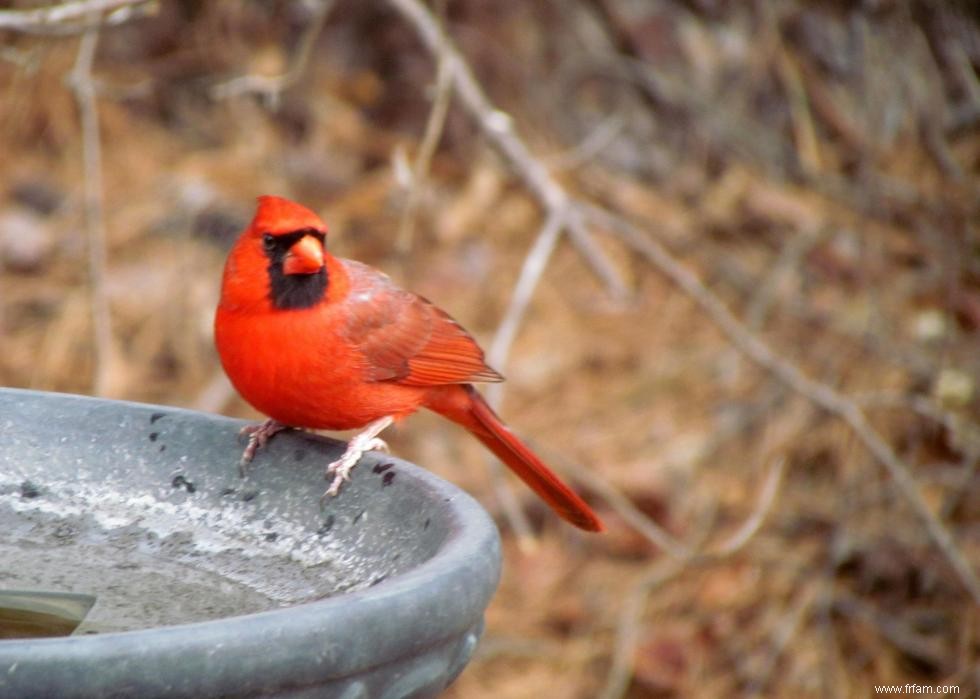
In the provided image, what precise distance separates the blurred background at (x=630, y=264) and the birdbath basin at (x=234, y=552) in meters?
1.53

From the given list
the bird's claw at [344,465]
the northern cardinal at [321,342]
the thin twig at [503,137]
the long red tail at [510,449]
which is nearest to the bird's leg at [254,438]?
the northern cardinal at [321,342]

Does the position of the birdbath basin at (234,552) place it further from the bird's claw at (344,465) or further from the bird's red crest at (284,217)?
the bird's red crest at (284,217)

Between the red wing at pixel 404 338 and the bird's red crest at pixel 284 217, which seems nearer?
the bird's red crest at pixel 284 217

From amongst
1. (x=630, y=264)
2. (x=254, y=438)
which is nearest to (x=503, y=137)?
(x=630, y=264)

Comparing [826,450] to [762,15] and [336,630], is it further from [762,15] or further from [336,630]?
[336,630]

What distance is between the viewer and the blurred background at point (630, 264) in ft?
14.8

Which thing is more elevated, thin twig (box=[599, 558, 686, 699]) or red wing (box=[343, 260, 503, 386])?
red wing (box=[343, 260, 503, 386])

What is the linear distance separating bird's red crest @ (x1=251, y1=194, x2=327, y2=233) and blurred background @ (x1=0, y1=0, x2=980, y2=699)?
96cm

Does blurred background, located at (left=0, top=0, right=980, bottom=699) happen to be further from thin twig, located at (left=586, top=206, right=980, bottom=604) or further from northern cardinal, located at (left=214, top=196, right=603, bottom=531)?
northern cardinal, located at (left=214, top=196, right=603, bottom=531)

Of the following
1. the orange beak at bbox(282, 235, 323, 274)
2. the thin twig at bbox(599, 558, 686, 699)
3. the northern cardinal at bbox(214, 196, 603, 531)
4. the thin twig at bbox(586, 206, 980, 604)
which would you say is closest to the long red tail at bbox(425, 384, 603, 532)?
the northern cardinal at bbox(214, 196, 603, 531)

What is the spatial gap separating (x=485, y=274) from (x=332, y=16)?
1.57 m

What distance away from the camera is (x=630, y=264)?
5.64 m

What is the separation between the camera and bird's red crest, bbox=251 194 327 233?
2424 mm

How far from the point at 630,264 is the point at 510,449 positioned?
9.05 feet
